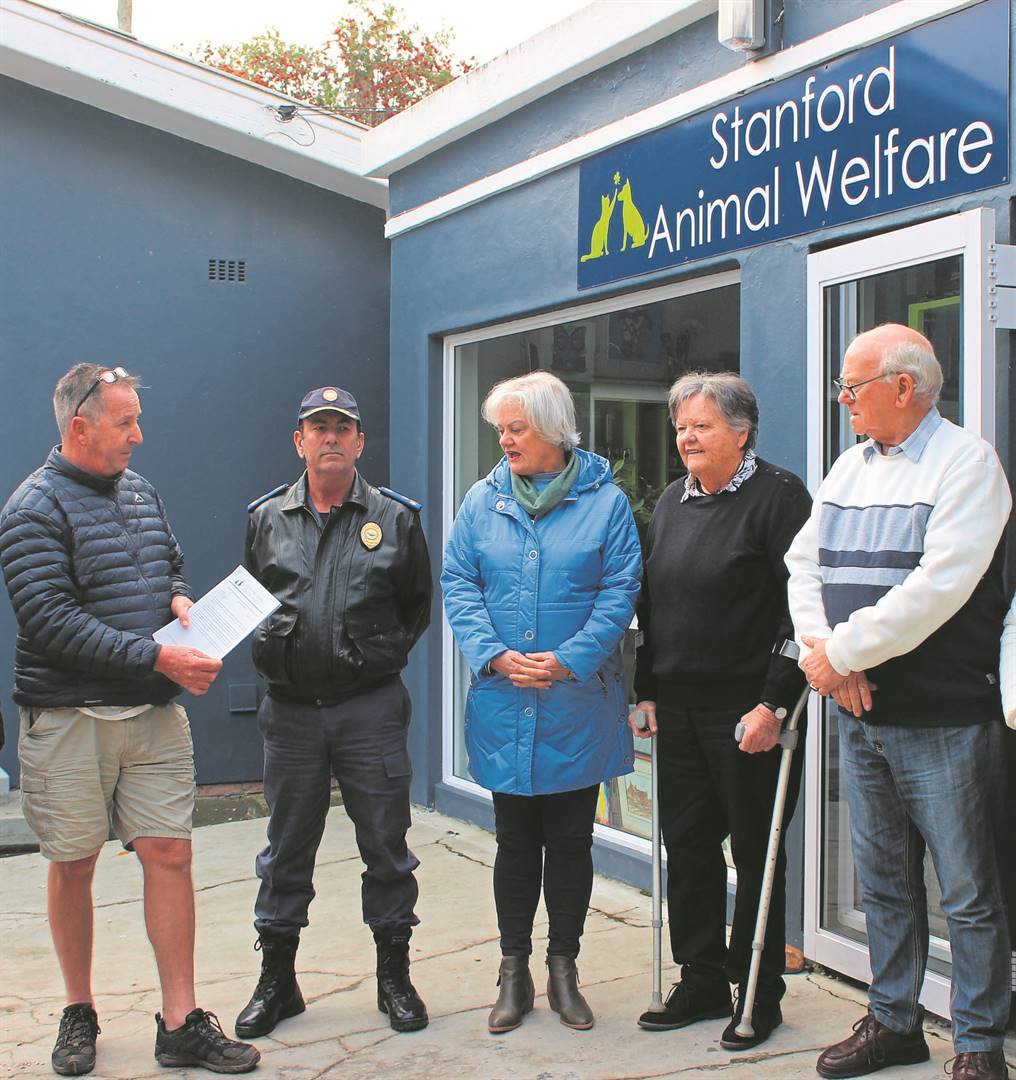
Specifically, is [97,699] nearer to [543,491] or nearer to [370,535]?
[370,535]

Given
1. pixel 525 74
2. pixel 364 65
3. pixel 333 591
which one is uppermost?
pixel 364 65

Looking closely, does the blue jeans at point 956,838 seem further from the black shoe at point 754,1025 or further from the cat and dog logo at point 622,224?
the cat and dog logo at point 622,224

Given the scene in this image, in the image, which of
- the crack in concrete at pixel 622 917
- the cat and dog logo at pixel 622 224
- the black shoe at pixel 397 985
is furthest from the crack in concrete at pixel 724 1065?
the cat and dog logo at pixel 622 224

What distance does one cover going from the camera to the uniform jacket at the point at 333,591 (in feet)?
12.7

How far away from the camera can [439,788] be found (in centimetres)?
669

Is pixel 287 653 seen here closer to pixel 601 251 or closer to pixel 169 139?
pixel 601 251

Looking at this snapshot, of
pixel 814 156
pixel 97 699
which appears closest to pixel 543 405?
pixel 814 156

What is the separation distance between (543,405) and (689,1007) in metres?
1.91

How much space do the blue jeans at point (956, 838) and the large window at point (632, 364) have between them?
2055 mm

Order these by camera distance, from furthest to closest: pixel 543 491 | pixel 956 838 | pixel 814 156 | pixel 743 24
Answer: pixel 743 24, pixel 814 156, pixel 543 491, pixel 956 838

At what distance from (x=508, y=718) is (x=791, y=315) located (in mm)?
1786

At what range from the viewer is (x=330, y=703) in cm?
394

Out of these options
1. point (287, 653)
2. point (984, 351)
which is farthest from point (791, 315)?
point (287, 653)

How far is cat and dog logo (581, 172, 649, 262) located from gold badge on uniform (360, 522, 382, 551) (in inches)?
77.1
